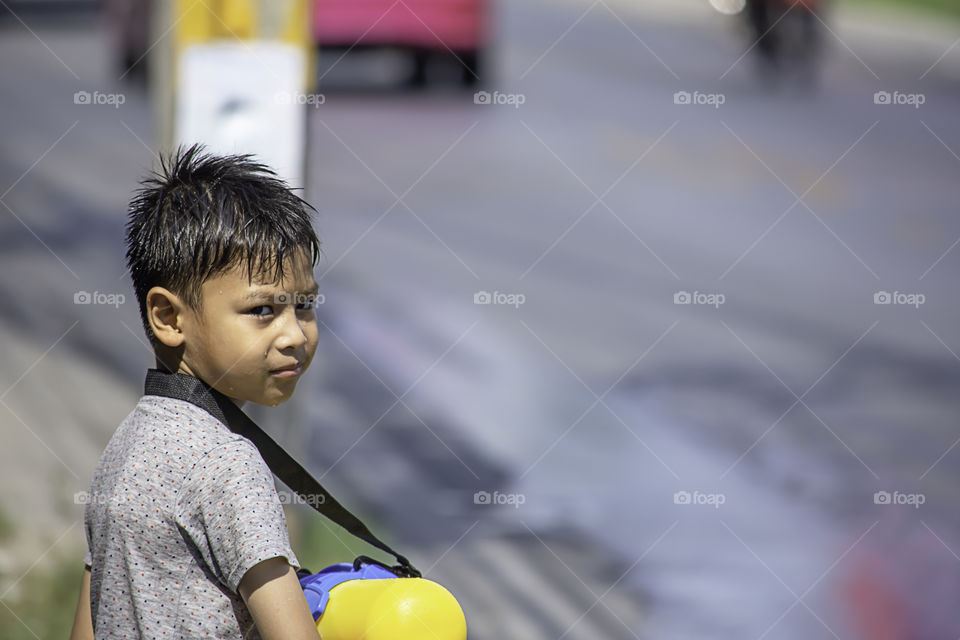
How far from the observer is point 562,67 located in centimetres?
1577

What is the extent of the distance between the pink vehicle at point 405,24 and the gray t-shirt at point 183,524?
36.7ft

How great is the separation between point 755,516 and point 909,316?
141 inches

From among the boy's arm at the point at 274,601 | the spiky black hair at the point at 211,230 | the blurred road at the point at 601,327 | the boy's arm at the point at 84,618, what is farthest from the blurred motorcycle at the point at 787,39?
the boy's arm at the point at 274,601

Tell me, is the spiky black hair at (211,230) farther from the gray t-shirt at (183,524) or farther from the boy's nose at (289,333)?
the gray t-shirt at (183,524)

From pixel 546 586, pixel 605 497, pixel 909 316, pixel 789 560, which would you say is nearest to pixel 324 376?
pixel 605 497

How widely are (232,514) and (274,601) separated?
0.40 ft

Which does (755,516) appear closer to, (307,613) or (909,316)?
(909,316)

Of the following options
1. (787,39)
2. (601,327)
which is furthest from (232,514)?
(787,39)

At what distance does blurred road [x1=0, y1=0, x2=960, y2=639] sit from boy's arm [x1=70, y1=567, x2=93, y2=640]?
8.58 ft

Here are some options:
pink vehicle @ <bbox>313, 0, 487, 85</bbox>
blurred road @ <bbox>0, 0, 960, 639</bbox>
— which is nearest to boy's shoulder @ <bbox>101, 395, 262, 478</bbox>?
blurred road @ <bbox>0, 0, 960, 639</bbox>

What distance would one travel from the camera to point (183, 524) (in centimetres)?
144

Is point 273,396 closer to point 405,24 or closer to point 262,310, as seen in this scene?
point 262,310

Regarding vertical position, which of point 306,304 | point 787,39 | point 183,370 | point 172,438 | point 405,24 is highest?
point 787,39

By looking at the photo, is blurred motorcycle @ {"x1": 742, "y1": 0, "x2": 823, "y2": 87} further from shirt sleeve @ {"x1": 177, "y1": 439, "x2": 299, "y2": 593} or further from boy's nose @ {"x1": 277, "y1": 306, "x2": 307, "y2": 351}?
shirt sleeve @ {"x1": 177, "y1": 439, "x2": 299, "y2": 593}
